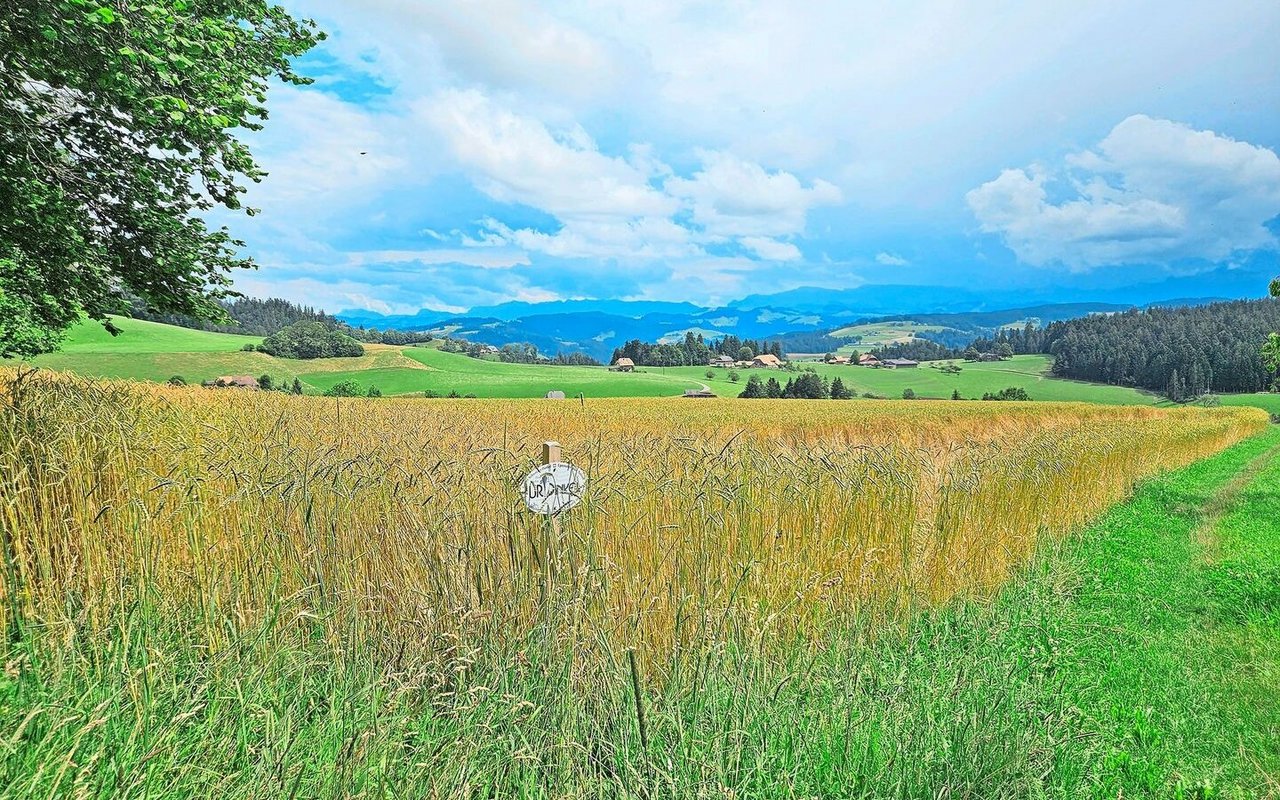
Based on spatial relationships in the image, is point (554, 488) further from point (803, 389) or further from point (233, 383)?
point (803, 389)

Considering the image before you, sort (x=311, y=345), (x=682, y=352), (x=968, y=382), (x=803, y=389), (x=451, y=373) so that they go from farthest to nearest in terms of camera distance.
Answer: (x=682, y=352), (x=311, y=345), (x=968, y=382), (x=451, y=373), (x=803, y=389)

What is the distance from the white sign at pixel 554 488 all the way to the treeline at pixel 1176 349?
8565 centimetres

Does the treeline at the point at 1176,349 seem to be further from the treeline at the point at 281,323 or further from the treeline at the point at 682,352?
the treeline at the point at 281,323

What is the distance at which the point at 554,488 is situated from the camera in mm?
3500

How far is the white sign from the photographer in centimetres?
346

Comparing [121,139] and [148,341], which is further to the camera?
[148,341]

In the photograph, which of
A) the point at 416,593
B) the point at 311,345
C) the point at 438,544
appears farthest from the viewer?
the point at 311,345

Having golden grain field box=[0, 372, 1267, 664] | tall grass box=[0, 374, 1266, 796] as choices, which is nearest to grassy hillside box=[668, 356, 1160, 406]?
golden grain field box=[0, 372, 1267, 664]

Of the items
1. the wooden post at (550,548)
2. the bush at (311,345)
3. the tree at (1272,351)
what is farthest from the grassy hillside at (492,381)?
the wooden post at (550,548)

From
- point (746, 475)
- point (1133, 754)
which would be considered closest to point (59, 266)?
point (746, 475)

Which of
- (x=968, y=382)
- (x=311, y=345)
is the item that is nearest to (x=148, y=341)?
(x=311, y=345)

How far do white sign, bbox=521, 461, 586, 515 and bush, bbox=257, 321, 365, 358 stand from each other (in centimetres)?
7704

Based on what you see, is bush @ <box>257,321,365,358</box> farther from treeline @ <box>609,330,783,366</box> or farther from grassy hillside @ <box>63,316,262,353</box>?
treeline @ <box>609,330,783,366</box>

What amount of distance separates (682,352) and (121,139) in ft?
308
